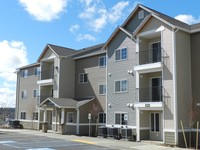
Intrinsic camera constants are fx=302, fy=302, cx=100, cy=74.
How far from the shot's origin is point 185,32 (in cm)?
2447

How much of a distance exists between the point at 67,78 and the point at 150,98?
44.1 feet

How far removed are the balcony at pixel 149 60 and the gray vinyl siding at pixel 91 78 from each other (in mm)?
7094

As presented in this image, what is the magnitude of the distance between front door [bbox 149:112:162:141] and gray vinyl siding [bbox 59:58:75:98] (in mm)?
13368

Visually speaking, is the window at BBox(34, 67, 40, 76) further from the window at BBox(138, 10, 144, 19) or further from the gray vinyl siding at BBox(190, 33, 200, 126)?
the gray vinyl siding at BBox(190, 33, 200, 126)

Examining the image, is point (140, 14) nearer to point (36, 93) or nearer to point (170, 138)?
point (170, 138)

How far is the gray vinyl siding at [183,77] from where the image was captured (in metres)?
23.2

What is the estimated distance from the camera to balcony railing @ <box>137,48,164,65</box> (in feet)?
85.6

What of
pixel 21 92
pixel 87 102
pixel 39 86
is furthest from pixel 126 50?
pixel 21 92

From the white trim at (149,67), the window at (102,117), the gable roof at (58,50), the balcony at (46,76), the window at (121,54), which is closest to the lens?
the white trim at (149,67)

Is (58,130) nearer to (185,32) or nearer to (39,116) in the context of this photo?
(39,116)

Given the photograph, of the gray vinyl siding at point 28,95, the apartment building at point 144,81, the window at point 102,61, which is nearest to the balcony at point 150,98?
the apartment building at point 144,81

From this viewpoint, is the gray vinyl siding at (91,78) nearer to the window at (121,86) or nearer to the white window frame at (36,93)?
the window at (121,86)

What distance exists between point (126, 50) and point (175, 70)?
257 inches

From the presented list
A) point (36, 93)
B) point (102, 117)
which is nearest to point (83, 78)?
point (102, 117)
